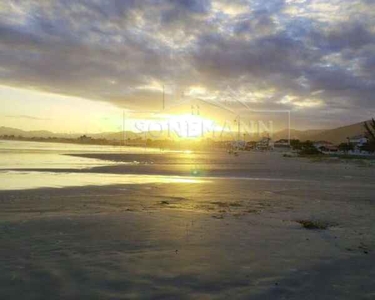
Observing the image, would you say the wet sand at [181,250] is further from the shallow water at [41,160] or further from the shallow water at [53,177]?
the shallow water at [41,160]

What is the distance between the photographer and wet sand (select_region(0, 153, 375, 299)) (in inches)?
240

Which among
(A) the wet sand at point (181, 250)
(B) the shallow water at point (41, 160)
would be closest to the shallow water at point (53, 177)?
(B) the shallow water at point (41, 160)

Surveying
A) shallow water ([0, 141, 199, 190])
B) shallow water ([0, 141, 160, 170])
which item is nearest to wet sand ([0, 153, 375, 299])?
shallow water ([0, 141, 199, 190])

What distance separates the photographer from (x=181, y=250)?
27.3 ft

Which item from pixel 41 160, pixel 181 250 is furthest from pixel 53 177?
pixel 41 160

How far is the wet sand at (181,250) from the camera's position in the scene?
6.11m

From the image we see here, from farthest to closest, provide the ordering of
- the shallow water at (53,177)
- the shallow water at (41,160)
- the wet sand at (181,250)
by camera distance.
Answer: the shallow water at (41,160) < the shallow water at (53,177) < the wet sand at (181,250)

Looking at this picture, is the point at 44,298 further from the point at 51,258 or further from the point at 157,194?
the point at 157,194

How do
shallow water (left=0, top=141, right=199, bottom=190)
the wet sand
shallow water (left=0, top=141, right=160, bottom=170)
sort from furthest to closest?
shallow water (left=0, top=141, right=160, bottom=170)
shallow water (left=0, top=141, right=199, bottom=190)
the wet sand

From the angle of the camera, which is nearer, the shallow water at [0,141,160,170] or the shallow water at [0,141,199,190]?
the shallow water at [0,141,199,190]

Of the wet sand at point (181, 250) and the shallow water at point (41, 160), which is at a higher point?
the shallow water at point (41, 160)

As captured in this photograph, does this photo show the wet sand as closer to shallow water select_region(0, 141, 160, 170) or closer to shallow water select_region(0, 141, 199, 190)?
shallow water select_region(0, 141, 199, 190)

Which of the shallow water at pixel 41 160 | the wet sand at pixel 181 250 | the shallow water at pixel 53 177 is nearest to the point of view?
the wet sand at pixel 181 250

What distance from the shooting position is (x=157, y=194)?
59.7 feet
